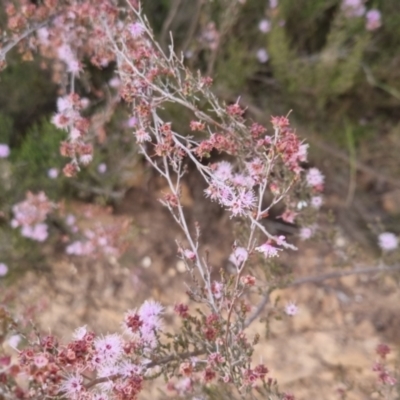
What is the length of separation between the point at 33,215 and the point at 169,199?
0.98 meters

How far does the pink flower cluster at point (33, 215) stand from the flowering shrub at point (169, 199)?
1.29 feet

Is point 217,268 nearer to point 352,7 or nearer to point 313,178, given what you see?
point 313,178

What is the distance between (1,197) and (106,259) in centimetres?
53

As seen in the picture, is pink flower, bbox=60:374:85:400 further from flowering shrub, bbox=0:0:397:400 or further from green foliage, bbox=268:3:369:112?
green foliage, bbox=268:3:369:112

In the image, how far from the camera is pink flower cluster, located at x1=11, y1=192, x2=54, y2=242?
6.53 ft

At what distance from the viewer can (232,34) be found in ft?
7.59

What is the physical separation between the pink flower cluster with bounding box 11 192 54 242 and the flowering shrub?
1.29 feet

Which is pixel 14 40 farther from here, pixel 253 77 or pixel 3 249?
Result: pixel 253 77

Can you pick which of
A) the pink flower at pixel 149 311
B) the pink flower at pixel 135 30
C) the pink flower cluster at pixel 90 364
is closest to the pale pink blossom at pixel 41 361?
the pink flower cluster at pixel 90 364

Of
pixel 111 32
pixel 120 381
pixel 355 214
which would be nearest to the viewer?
pixel 120 381

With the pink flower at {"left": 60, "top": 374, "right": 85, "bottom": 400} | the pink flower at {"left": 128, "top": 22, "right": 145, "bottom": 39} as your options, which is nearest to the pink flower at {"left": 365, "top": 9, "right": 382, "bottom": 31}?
the pink flower at {"left": 128, "top": 22, "right": 145, "bottom": 39}

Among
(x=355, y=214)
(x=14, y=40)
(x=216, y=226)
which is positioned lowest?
(x=14, y=40)

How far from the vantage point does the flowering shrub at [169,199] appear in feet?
3.53

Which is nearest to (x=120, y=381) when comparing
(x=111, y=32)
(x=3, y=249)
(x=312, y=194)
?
(x=312, y=194)
